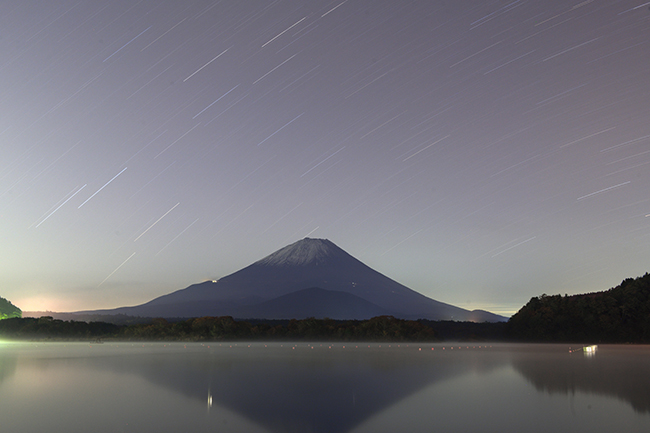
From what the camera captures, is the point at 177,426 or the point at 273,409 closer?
the point at 177,426

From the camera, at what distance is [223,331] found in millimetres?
109125

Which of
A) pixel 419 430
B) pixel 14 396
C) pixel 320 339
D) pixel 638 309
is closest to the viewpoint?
pixel 419 430

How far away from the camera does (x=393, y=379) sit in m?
27.7

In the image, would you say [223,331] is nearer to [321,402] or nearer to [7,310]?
[7,310]

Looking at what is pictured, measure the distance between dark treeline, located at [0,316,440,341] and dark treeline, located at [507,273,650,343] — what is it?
63.3 ft

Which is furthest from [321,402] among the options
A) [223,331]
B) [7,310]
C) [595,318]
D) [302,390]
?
[7,310]

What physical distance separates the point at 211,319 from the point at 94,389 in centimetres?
9551

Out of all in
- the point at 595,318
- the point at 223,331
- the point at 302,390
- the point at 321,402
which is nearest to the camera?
the point at 321,402

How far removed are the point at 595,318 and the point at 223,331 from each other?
6889 centimetres

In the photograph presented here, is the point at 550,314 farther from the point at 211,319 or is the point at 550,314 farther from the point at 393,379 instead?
the point at 393,379

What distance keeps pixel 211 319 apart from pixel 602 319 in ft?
245

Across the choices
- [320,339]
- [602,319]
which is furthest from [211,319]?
[602,319]

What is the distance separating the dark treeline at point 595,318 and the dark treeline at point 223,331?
759 inches

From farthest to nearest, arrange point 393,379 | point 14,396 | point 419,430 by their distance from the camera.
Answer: point 393,379
point 14,396
point 419,430
